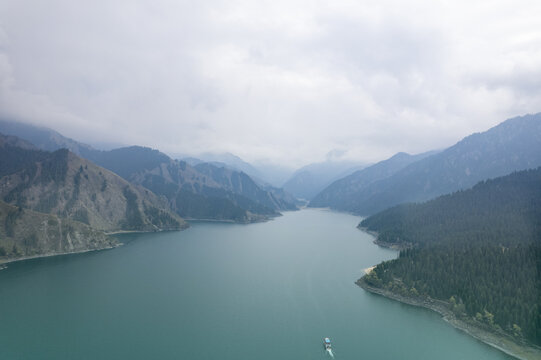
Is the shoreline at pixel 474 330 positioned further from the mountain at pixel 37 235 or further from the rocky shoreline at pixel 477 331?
the mountain at pixel 37 235

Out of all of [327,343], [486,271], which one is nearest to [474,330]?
[486,271]

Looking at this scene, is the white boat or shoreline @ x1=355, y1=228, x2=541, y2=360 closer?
shoreline @ x1=355, y1=228, x2=541, y2=360

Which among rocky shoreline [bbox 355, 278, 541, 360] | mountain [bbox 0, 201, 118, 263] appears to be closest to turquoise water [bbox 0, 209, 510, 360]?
rocky shoreline [bbox 355, 278, 541, 360]

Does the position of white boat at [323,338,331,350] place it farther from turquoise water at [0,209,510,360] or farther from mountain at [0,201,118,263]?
mountain at [0,201,118,263]

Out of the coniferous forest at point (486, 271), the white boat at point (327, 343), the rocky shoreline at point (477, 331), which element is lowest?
the rocky shoreline at point (477, 331)

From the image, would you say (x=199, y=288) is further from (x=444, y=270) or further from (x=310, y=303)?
(x=444, y=270)

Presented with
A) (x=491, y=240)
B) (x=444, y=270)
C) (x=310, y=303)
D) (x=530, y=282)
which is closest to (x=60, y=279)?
(x=310, y=303)

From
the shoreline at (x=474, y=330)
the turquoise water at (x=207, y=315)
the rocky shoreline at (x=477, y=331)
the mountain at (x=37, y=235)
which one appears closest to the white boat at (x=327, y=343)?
the turquoise water at (x=207, y=315)
